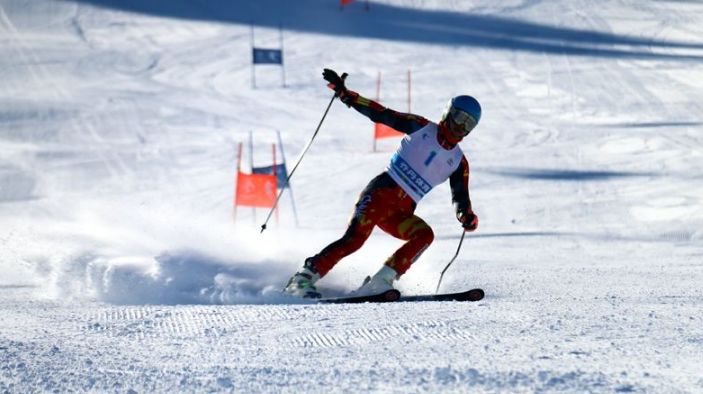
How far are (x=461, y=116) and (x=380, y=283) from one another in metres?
1.10

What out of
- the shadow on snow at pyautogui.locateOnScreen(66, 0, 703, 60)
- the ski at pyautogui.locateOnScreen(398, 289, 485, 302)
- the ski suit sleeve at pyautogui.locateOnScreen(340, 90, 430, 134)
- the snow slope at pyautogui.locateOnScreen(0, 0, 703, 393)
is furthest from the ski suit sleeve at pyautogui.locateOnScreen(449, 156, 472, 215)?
the shadow on snow at pyautogui.locateOnScreen(66, 0, 703, 60)

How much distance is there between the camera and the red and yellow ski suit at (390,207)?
585cm

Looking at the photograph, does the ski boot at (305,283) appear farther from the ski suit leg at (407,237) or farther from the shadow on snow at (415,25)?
the shadow on snow at (415,25)

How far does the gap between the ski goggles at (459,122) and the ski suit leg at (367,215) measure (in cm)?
52

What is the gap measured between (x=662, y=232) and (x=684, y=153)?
4.00 meters

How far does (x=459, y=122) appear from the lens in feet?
18.7

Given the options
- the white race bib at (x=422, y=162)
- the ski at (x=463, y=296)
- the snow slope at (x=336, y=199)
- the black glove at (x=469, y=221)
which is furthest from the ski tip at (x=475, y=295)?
the white race bib at (x=422, y=162)

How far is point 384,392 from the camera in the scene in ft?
8.77

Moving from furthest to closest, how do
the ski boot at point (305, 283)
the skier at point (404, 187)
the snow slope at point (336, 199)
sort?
the skier at point (404, 187) → the ski boot at point (305, 283) → the snow slope at point (336, 199)

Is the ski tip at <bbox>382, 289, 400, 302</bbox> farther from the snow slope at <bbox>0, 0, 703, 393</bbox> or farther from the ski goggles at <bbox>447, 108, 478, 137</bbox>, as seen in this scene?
the ski goggles at <bbox>447, 108, 478, 137</bbox>

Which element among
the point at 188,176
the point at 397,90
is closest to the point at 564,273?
the point at 188,176

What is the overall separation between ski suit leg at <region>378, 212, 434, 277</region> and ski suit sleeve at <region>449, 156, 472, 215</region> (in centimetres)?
25

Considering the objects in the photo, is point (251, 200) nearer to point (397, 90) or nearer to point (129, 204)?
point (129, 204)

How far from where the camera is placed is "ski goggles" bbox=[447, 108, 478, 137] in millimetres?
5684
